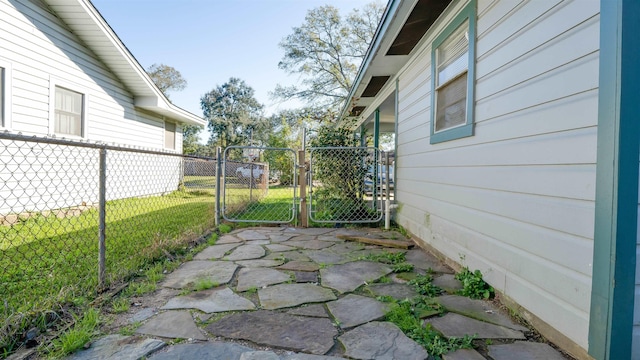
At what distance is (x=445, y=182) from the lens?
320 cm

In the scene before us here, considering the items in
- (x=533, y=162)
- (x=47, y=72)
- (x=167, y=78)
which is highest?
(x=167, y=78)

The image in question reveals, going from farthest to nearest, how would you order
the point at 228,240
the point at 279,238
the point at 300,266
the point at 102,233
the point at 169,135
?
the point at 169,135, the point at 279,238, the point at 228,240, the point at 300,266, the point at 102,233

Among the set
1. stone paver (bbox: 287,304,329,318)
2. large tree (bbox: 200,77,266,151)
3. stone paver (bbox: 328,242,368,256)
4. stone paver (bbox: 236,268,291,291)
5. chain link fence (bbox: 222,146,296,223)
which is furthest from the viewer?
large tree (bbox: 200,77,266,151)

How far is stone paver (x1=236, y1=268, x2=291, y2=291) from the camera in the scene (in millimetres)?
2505

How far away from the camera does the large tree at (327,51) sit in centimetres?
1747

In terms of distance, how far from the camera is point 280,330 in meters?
1.79

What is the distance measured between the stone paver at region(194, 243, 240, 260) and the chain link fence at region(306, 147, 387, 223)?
1.76m

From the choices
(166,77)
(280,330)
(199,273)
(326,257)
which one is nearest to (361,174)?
(326,257)

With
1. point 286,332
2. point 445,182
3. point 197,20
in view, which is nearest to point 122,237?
point 286,332

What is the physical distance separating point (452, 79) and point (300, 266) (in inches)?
93.8

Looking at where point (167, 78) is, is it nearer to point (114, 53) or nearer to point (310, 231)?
point (114, 53)

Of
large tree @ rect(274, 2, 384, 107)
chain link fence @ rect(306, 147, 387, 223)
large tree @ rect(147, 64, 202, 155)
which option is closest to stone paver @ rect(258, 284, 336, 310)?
chain link fence @ rect(306, 147, 387, 223)

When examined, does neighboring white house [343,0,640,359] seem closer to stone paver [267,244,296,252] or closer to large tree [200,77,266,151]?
stone paver [267,244,296,252]

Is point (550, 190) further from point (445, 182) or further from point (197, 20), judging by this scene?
point (197, 20)
